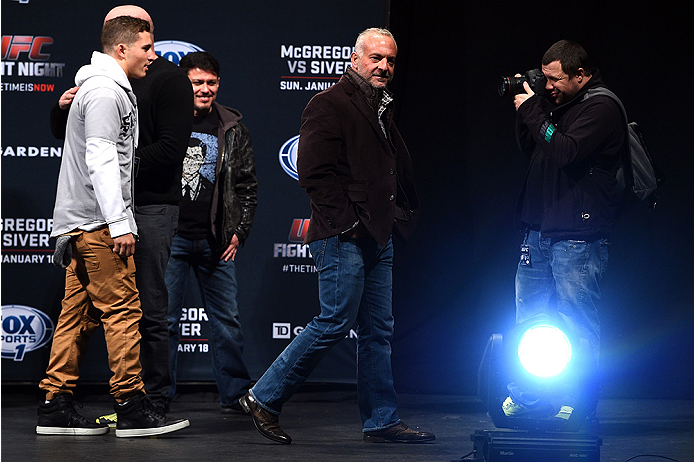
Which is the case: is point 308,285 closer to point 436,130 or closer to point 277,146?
point 277,146

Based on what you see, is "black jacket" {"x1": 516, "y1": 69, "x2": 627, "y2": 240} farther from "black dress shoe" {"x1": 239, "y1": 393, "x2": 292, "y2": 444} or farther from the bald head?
the bald head

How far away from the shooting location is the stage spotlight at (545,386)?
275 centimetres

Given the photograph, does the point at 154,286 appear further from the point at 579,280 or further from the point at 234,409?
the point at 579,280

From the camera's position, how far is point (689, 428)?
3988 mm

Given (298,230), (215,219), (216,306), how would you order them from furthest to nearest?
(298,230) < (216,306) < (215,219)

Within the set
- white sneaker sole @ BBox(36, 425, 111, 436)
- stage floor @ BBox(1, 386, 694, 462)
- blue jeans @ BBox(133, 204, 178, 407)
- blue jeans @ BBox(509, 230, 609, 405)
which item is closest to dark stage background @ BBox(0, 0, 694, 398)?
stage floor @ BBox(1, 386, 694, 462)

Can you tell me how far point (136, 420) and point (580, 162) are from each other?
219 centimetres

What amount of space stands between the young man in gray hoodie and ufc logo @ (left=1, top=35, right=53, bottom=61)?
3.81 feet

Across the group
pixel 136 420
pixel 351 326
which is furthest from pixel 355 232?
pixel 136 420

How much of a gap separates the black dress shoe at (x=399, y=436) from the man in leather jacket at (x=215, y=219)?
0.97 meters

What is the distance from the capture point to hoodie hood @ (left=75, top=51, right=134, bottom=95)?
341 centimetres

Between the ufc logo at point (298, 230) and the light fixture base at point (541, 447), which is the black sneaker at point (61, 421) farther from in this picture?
the light fixture base at point (541, 447)

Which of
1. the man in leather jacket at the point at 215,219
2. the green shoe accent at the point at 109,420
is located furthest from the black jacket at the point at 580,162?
the green shoe accent at the point at 109,420

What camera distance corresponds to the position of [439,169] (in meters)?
4.88
